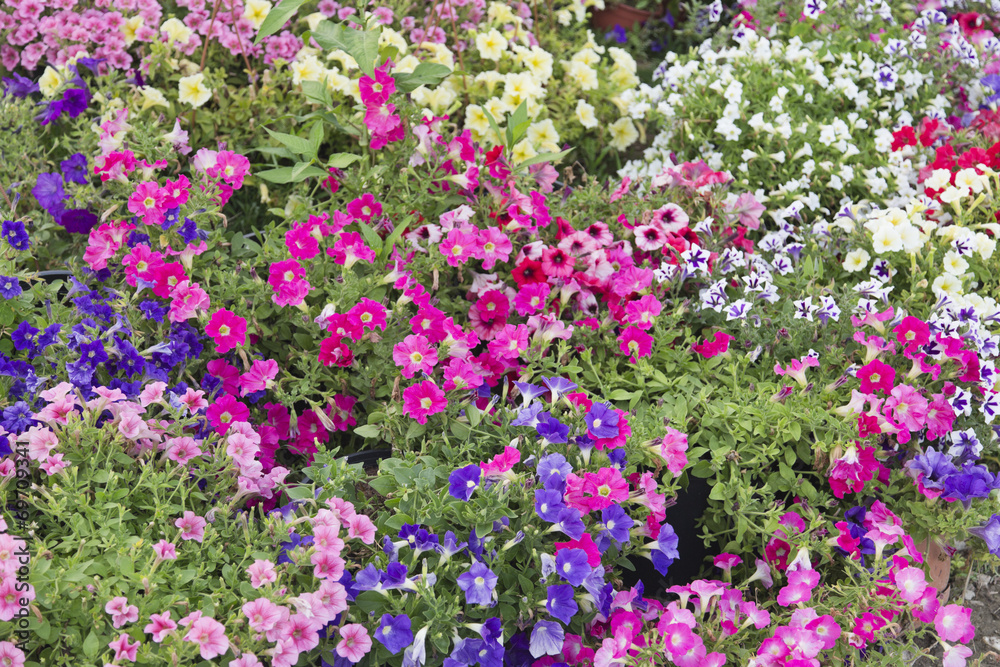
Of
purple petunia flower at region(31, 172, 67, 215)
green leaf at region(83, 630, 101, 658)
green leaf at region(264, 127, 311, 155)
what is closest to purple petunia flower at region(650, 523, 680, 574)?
green leaf at region(83, 630, 101, 658)

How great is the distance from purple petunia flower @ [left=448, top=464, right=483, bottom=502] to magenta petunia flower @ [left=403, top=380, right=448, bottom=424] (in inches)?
9.8

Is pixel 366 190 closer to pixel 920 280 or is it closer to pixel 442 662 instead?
pixel 442 662

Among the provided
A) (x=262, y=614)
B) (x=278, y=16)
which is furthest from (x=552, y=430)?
(x=278, y=16)

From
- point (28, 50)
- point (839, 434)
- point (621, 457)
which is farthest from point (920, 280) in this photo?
point (28, 50)

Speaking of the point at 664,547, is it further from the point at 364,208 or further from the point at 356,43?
the point at 356,43

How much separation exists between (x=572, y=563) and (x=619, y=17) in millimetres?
4346

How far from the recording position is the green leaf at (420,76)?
2494mm

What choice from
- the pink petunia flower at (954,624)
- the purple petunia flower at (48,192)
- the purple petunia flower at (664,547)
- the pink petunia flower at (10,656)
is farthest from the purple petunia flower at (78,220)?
the pink petunia flower at (954,624)

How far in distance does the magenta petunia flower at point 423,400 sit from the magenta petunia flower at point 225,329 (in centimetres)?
48

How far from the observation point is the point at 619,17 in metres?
5.14

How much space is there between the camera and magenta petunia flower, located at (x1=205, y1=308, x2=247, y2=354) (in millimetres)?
2025

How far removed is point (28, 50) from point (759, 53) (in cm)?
294

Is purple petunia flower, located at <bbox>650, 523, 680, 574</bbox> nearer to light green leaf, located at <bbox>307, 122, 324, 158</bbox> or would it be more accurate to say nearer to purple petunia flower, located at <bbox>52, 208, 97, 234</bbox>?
light green leaf, located at <bbox>307, 122, 324, 158</bbox>

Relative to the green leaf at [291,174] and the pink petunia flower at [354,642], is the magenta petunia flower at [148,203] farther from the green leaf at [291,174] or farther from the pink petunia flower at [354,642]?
the pink petunia flower at [354,642]
